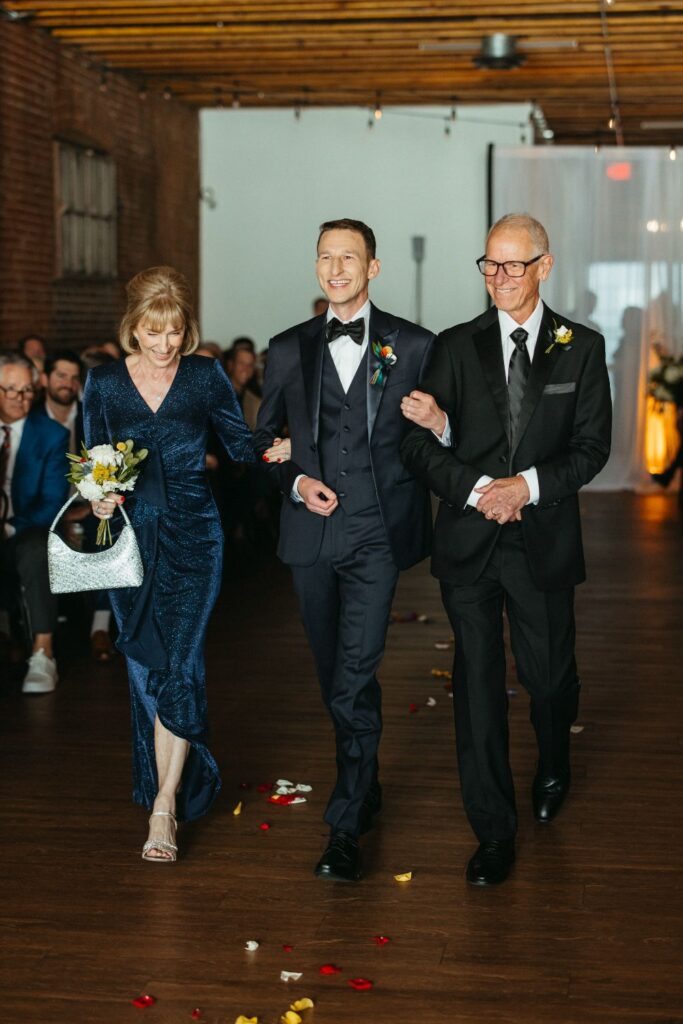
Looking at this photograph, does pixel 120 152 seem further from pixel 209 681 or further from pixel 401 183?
pixel 209 681

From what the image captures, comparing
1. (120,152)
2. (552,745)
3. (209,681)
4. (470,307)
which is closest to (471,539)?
(552,745)

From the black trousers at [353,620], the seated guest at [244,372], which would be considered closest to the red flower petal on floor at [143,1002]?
the black trousers at [353,620]

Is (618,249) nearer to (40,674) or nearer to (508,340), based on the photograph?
(40,674)

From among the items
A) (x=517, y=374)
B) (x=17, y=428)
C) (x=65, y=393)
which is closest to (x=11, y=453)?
(x=17, y=428)

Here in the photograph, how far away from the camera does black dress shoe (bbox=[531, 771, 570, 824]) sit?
174 inches

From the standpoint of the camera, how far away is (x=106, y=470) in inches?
155

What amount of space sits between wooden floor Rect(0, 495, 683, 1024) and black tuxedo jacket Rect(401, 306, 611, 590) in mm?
874

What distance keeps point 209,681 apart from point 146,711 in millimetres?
2120

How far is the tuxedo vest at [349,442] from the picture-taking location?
391 centimetres

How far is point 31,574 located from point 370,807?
245cm

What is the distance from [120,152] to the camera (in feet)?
43.1

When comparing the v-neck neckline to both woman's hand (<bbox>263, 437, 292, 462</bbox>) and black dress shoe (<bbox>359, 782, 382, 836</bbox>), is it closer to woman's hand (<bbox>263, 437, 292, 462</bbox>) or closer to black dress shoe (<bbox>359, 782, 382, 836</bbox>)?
woman's hand (<bbox>263, 437, 292, 462</bbox>)

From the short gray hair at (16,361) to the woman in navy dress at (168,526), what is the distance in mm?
2359

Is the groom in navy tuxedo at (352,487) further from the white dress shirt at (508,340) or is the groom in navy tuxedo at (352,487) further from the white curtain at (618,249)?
the white curtain at (618,249)
